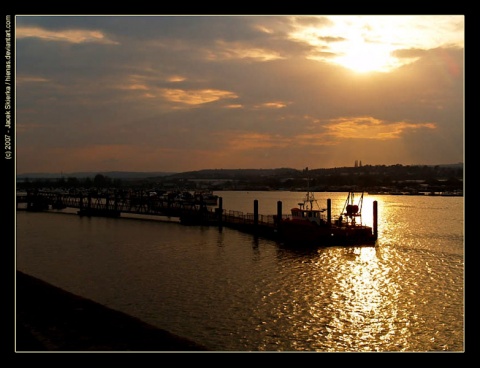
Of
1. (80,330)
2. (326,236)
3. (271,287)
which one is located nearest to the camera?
(80,330)

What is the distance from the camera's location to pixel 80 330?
12742 millimetres

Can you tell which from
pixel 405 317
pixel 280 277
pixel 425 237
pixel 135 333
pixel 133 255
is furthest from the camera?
pixel 425 237

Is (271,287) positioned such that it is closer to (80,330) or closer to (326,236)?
(80,330)

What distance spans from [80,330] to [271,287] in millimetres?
13485

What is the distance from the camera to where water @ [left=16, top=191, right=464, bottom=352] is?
17.5 m

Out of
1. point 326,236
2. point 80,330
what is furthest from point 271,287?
point 326,236

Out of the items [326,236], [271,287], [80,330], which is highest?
[80,330]

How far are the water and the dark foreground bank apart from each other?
3559 mm

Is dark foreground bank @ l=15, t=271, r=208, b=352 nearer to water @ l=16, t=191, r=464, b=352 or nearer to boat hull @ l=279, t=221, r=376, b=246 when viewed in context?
water @ l=16, t=191, r=464, b=352

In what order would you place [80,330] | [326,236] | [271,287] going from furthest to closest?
[326,236] → [271,287] → [80,330]
